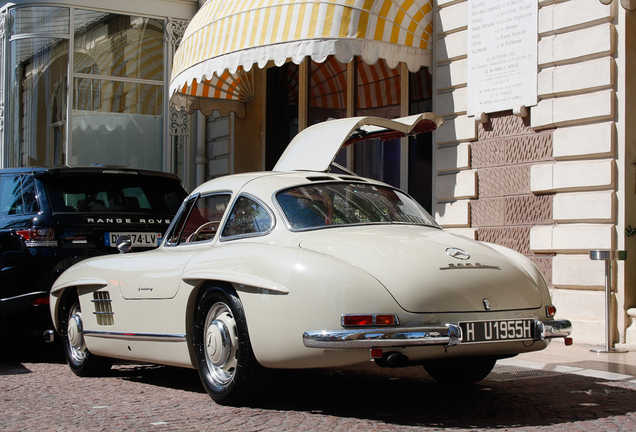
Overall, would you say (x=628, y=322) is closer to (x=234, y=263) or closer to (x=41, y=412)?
(x=234, y=263)

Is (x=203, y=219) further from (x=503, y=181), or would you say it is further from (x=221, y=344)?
(x=503, y=181)

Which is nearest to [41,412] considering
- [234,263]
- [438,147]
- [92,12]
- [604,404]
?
[234,263]

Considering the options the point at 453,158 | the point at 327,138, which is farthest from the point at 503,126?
the point at 327,138

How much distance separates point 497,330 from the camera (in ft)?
15.1

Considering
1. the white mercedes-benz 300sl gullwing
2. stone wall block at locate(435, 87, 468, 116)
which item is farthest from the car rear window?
stone wall block at locate(435, 87, 468, 116)

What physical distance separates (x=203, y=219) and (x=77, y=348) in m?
1.65

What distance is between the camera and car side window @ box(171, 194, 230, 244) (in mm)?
5973

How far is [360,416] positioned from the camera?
469 cm

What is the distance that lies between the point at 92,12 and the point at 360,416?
13.0 metres

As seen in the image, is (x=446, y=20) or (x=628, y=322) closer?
(x=628, y=322)

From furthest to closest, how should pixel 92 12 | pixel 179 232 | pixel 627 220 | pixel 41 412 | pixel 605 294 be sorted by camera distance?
1. pixel 92 12
2. pixel 627 220
3. pixel 605 294
4. pixel 179 232
5. pixel 41 412

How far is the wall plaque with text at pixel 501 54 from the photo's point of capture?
9.62m

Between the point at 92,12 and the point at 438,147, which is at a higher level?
the point at 92,12

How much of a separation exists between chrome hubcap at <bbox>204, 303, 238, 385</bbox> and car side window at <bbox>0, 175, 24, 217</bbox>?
333 cm
